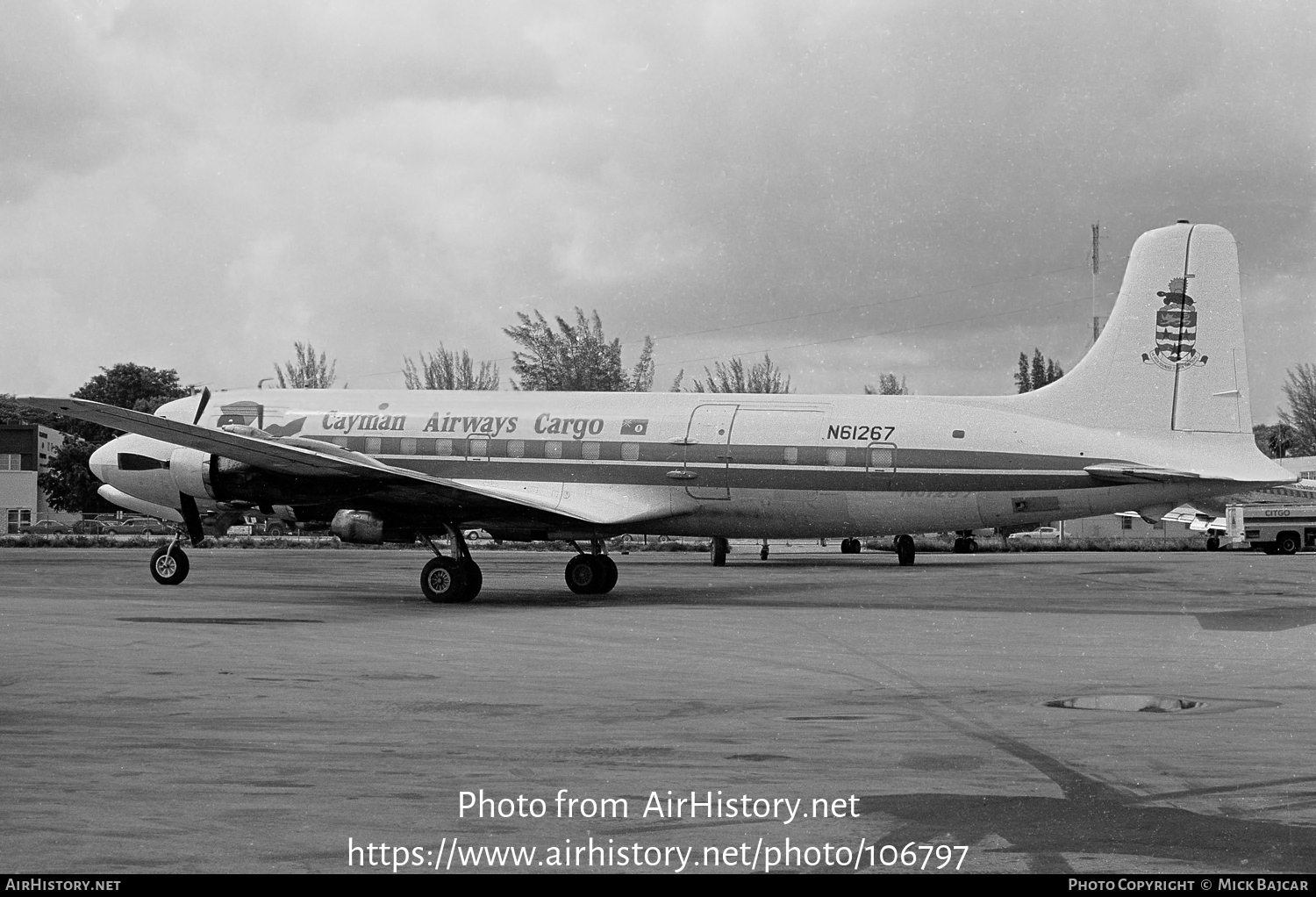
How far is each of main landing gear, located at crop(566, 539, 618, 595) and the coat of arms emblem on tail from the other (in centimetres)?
1094

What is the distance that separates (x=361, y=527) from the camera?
2219 cm

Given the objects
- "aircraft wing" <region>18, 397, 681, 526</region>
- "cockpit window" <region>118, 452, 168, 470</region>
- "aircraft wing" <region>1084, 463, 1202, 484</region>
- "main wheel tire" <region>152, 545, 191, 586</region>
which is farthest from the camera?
"main wheel tire" <region>152, 545, 191, 586</region>

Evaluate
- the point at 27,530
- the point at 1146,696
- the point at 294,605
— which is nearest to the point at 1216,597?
the point at 1146,696

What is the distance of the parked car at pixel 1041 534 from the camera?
78.2m

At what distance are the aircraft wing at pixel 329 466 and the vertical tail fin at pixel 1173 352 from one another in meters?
8.12

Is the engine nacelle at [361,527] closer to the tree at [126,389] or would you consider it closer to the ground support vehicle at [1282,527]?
the ground support vehicle at [1282,527]

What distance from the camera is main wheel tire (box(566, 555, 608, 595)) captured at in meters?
24.6

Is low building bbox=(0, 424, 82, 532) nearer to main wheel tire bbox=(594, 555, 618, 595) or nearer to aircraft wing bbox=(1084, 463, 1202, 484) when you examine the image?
main wheel tire bbox=(594, 555, 618, 595)

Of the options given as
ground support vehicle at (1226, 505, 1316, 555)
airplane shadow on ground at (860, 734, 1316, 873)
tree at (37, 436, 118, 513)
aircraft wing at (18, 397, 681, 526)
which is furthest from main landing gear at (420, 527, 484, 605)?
tree at (37, 436, 118, 513)

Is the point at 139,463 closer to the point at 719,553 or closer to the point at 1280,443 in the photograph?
the point at 719,553

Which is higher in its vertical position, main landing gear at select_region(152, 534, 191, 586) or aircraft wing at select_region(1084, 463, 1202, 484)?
aircraft wing at select_region(1084, 463, 1202, 484)

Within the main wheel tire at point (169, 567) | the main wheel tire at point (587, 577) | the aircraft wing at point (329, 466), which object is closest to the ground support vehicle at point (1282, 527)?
the main wheel tire at point (587, 577)
